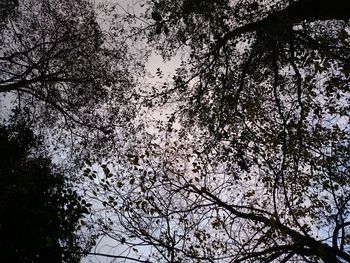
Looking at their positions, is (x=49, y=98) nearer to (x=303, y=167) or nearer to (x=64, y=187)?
(x=64, y=187)

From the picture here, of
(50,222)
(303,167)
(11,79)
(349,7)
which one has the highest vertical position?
(349,7)

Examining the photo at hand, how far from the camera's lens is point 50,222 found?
7.88 metres

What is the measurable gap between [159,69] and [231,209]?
201 inches

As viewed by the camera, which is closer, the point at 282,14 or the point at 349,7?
the point at 349,7

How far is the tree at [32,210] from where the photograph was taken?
7.40 metres

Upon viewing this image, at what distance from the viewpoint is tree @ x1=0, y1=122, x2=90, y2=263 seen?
24.3 feet

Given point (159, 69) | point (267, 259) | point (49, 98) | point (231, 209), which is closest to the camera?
point (267, 259)

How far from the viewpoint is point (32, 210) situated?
7613mm

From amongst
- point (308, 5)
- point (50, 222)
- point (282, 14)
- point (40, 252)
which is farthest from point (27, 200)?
point (308, 5)

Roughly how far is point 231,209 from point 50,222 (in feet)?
15.9

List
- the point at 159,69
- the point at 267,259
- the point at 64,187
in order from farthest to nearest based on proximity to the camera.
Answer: the point at 159,69, the point at 64,187, the point at 267,259

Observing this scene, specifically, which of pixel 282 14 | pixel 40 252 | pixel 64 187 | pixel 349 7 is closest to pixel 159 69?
pixel 282 14

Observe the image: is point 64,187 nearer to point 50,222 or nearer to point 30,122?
point 50,222

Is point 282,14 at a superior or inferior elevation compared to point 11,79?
superior
